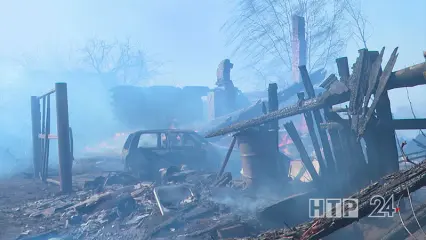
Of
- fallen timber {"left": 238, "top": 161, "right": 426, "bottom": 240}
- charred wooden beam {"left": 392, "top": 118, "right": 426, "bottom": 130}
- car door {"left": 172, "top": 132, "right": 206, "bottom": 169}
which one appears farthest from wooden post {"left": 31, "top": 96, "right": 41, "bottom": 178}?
fallen timber {"left": 238, "top": 161, "right": 426, "bottom": 240}

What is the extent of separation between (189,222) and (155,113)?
67.8 feet

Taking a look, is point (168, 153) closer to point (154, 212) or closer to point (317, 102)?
point (154, 212)

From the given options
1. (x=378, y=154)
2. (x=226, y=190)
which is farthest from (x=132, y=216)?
(x=378, y=154)

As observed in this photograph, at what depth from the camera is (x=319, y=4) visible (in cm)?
2206

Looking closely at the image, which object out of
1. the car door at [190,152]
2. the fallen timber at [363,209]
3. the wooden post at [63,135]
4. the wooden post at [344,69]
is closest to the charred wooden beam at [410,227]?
the fallen timber at [363,209]

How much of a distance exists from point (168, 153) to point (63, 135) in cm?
301

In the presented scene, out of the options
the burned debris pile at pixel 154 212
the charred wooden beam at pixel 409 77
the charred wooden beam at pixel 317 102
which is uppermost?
the charred wooden beam at pixel 409 77

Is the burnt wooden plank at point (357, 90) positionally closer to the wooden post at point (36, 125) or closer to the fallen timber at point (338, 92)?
the fallen timber at point (338, 92)

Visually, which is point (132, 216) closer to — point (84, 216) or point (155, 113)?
point (84, 216)

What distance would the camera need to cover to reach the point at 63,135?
891 cm

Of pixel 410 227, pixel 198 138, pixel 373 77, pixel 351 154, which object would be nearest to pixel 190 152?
pixel 198 138

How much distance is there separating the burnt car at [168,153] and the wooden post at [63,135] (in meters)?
1.73

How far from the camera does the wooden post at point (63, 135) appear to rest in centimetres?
879

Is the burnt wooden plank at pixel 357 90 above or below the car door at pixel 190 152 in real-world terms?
above
